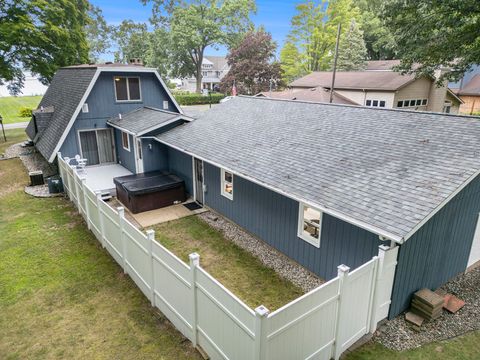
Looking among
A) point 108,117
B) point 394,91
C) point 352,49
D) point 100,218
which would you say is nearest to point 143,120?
point 108,117

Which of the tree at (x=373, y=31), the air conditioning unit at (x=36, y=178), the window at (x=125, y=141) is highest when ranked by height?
the tree at (x=373, y=31)

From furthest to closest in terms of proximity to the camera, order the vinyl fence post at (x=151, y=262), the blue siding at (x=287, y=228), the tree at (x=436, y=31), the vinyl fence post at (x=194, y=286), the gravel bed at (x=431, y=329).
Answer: the tree at (x=436, y=31), the blue siding at (x=287, y=228), the vinyl fence post at (x=151, y=262), the gravel bed at (x=431, y=329), the vinyl fence post at (x=194, y=286)

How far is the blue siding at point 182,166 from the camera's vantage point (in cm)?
1416

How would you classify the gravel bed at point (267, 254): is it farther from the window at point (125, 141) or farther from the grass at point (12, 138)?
the grass at point (12, 138)

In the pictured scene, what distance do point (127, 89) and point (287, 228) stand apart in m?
13.3

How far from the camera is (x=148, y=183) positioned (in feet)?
44.9

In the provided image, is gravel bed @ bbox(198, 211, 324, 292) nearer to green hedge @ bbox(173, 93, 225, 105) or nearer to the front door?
the front door

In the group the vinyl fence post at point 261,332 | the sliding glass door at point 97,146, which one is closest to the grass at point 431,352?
the vinyl fence post at point 261,332

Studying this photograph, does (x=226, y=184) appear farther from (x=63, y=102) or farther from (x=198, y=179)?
(x=63, y=102)

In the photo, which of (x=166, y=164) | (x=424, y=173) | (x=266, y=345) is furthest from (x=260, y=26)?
(x=266, y=345)

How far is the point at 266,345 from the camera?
4.57 m

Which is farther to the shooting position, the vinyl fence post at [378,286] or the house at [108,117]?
the house at [108,117]

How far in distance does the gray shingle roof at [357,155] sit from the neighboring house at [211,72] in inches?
2820

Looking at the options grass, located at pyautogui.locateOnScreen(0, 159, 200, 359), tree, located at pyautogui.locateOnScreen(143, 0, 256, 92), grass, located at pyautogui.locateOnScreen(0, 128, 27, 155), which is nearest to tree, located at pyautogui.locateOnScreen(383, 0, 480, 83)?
grass, located at pyautogui.locateOnScreen(0, 159, 200, 359)
